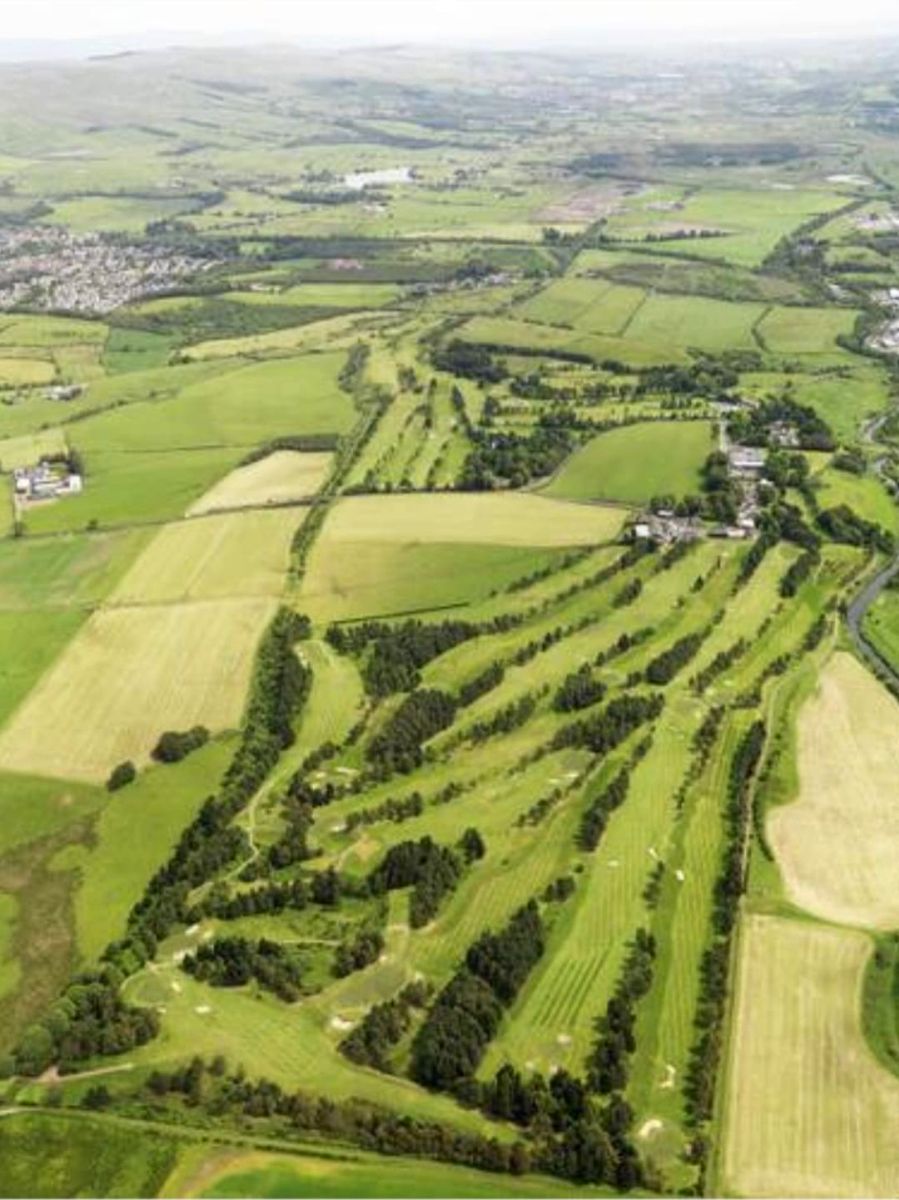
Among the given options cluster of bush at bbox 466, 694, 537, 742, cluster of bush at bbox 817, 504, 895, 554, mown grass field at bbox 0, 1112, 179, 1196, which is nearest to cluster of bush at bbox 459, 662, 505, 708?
cluster of bush at bbox 466, 694, 537, 742

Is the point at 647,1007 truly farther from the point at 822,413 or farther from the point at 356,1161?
the point at 822,413

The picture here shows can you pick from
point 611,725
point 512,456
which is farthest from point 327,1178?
point 512,456

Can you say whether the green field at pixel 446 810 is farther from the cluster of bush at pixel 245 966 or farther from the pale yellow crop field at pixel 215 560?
the pale yellow crop field at pixel 215 560

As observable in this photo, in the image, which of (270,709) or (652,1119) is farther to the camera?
(270,709)

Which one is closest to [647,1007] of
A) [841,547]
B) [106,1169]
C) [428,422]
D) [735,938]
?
[735,938]

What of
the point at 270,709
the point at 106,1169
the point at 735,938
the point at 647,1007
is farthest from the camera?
the point at 270,709

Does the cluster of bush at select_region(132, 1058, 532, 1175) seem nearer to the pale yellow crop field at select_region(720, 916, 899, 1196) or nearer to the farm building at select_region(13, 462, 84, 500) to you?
the pale yellow crop field at select_region(720, 916, 899, 1196)

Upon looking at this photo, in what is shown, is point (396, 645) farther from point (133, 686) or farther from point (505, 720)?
point (133, 686)
